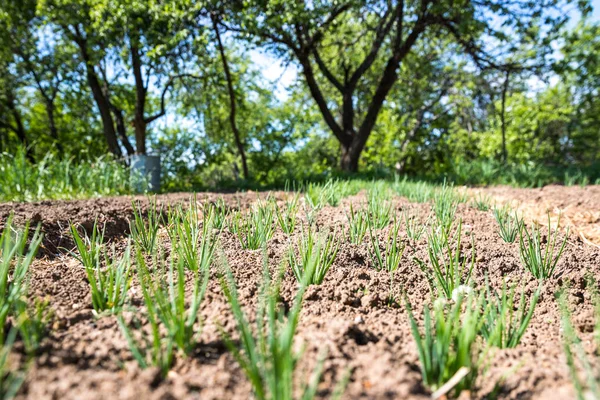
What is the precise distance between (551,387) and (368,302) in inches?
23.2

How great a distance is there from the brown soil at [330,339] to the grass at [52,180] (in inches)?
85.1

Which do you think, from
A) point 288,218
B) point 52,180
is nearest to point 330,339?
point 288,218

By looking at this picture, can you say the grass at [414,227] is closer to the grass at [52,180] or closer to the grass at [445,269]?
the grass at [445,269]

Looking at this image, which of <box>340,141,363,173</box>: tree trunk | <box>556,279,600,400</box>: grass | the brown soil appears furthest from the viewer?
Answer: <box>340,141,363,173</box>: tree trunk

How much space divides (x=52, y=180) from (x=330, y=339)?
160 inches

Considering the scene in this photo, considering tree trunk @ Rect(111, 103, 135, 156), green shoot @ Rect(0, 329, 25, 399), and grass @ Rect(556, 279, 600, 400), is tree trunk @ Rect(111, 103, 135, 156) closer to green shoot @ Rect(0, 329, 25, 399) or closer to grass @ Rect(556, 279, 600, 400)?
green shoot @ Rect(0, 329, 25, 399)

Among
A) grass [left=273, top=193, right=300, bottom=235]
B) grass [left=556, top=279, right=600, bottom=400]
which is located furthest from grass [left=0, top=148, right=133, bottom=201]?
grass [left=556, top=279, right=600, bottom=400]

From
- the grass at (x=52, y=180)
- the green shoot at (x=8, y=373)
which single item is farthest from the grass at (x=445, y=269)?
the grass at (x=52, y=180)

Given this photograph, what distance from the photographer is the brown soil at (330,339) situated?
0.73m

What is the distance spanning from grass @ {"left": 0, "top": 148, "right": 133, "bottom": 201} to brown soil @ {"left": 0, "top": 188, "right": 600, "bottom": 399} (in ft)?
7.09

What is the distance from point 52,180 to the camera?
3861mm

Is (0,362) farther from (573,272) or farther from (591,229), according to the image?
(591,229)

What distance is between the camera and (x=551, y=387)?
0.78m

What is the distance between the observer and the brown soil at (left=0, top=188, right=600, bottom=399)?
28.6 inches
